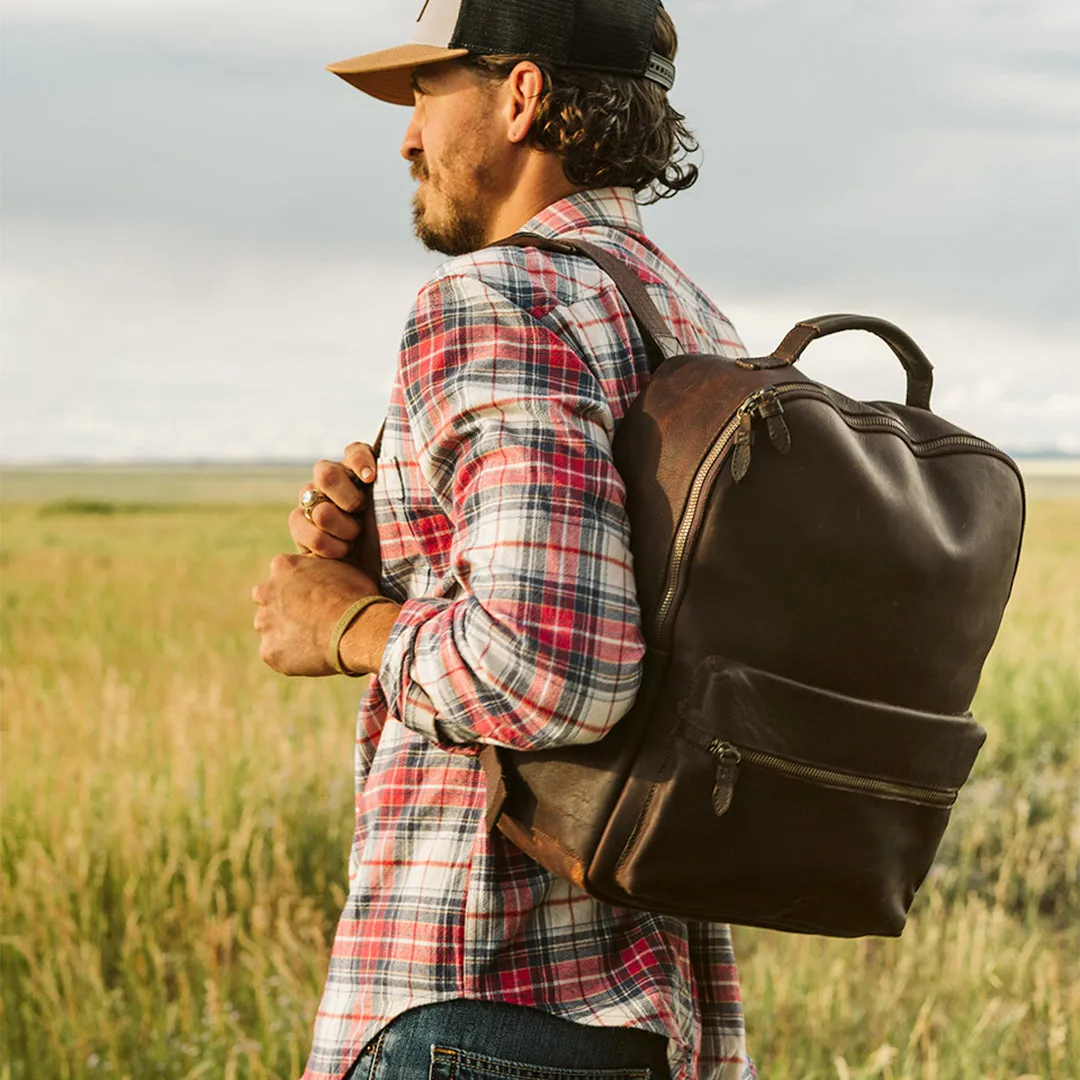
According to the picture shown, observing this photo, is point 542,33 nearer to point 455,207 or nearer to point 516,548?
point 455,207

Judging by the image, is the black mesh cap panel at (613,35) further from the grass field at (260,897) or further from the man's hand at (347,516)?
the grass field at (260,897)

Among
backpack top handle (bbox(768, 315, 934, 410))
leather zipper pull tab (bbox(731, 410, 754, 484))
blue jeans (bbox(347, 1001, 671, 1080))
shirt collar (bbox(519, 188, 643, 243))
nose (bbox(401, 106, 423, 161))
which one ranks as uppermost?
nose (bbox(401, 106, 423, 161))

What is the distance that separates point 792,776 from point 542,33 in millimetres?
1149

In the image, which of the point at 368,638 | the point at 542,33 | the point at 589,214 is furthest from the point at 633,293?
the point at 368,638

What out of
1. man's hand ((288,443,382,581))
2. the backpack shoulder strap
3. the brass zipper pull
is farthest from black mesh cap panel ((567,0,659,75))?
the brass zipper pull

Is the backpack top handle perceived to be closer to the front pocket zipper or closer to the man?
the man

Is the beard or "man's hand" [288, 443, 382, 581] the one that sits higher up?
the beard

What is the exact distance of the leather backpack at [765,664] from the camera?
65.3 inches

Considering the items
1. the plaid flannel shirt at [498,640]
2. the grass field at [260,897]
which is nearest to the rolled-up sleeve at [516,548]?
the plaid flannel shirt at [498,640]

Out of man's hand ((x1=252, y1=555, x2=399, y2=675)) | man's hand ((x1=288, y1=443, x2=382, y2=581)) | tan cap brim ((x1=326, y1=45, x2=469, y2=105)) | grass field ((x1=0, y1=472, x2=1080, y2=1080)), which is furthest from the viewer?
grass field ((x1=0, y1=472, x2=1080, y2=1080))

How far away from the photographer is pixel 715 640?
5.47 ft

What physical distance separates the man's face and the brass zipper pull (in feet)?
3.15

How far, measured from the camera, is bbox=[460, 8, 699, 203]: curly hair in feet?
6.80

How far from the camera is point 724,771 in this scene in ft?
5.44
